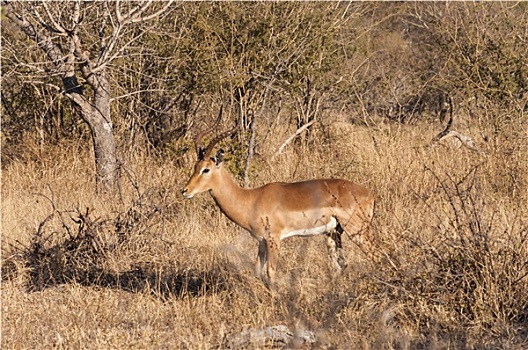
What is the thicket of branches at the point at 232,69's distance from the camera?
9828 mm

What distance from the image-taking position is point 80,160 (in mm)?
11023

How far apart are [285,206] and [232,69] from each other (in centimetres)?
385

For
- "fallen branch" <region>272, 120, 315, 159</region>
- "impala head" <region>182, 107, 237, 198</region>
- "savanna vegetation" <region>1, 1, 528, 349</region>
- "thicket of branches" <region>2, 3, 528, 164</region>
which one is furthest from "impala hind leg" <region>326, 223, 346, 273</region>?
"fallen branch" <region>272, 120, 315, 159</region>

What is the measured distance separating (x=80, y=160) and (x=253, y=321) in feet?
21.4

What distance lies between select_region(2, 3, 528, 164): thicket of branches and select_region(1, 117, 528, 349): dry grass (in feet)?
5.70

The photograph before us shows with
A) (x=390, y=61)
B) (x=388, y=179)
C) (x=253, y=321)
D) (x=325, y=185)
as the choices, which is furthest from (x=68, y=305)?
(x=390, y=61)

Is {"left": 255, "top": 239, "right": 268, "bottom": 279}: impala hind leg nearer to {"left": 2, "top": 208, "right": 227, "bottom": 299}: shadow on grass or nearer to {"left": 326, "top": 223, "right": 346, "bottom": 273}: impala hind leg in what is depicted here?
{"left": 2, "top": 208, "right": 227, "bottom": 299}: shadow on grass

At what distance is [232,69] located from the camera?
988 centimetres

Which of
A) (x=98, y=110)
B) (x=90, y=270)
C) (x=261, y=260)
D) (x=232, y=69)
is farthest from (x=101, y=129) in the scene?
(x=261, y=260)

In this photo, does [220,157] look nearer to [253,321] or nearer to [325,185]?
[325,185]

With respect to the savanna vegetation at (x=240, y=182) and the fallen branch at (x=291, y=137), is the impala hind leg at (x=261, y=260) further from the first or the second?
the fallen branch at (x=291, y=137)

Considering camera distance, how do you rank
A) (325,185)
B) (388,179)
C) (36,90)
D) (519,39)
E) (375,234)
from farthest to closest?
(36,90)
(519,39)
(388,179)
(325,185)
(375,234)

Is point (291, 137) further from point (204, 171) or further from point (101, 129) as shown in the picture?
point (204, 171)

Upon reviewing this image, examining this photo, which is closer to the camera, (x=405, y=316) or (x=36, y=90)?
(x=405, y=316)
